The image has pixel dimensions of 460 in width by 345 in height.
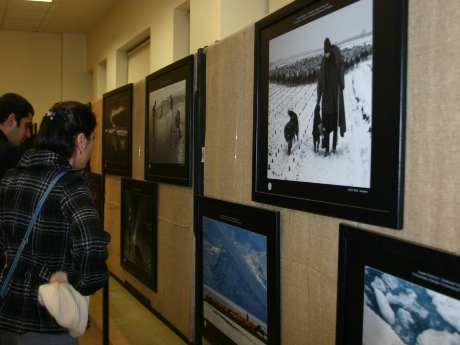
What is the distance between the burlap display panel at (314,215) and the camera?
3.11 ft

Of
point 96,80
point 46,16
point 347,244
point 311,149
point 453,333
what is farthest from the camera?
point 96,80

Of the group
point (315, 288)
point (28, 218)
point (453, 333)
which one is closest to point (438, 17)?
point (453, 333)

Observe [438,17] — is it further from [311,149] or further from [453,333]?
[453,333]

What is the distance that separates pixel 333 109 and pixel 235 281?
852mm

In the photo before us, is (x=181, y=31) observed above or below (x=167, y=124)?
above

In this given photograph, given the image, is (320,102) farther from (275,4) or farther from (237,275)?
(275,4)

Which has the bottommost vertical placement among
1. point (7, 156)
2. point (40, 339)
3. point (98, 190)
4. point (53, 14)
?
point (40, 339)

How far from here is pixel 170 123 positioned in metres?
2.46

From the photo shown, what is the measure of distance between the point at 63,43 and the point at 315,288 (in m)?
8.13

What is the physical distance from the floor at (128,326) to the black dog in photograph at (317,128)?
148 cm

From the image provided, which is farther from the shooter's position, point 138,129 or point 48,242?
point 138,129

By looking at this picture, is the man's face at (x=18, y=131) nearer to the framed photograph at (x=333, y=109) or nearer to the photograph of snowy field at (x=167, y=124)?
the photograph of snowy field at (x=167, y=124)

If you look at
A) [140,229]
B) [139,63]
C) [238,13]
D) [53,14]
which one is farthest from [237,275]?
[53,14]

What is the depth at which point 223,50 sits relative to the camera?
1912 millimetres
